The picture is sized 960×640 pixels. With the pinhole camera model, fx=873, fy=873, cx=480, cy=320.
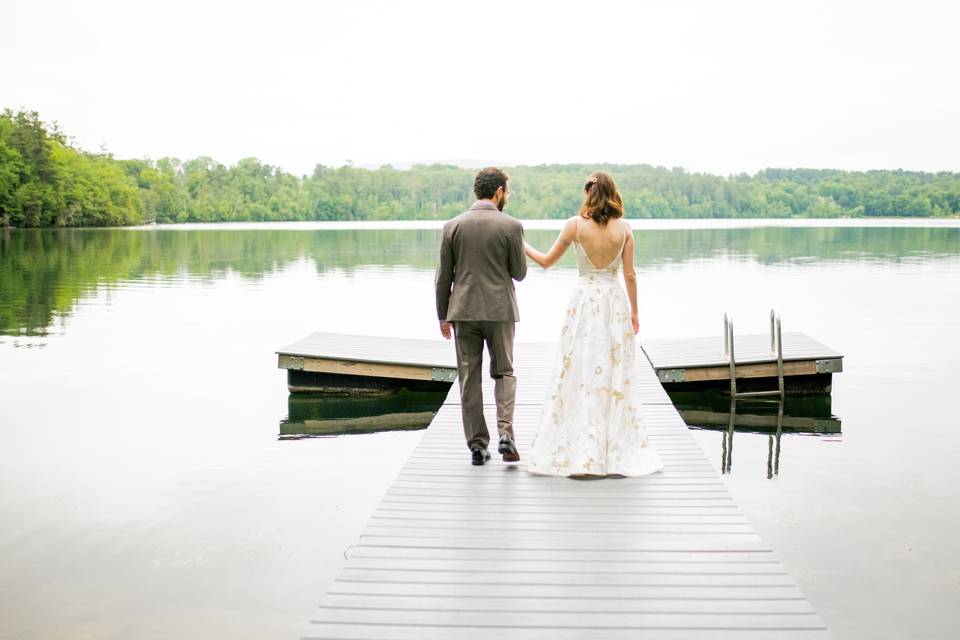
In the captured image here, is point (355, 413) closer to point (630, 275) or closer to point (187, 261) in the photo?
point (630, 275)

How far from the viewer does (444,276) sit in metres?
5.59

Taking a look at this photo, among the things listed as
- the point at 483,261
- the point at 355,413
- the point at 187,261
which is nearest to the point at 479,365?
the point at 483,261

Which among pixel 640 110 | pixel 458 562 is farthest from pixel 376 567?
pixel 640 110

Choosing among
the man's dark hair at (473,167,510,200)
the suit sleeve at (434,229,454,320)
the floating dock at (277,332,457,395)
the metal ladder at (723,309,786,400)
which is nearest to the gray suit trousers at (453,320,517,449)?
the suit sleeve at (434,229,454,320)

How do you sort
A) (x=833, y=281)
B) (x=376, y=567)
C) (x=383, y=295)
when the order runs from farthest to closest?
(x=833, y=281) → (x=383, y=295) → (x=376, y=567)

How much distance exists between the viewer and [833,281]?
3048 centimetres

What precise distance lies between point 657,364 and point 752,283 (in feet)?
66.7

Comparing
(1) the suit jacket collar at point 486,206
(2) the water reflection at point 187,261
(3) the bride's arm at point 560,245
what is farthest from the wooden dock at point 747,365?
(2) the water reflection at point 187,261

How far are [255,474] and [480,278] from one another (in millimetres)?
4191

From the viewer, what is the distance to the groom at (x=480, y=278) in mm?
5445

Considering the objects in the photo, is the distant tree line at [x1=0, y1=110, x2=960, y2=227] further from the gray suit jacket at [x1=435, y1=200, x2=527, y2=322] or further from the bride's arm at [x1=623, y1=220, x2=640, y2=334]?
the bride's arm at [x1=623, y1=220, x2=640, y2=334]

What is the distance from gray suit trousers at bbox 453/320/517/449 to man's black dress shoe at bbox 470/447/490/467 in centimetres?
15

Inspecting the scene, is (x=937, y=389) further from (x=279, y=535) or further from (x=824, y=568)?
(x=279, y=535)

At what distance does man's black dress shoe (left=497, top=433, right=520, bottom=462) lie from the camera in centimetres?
592
